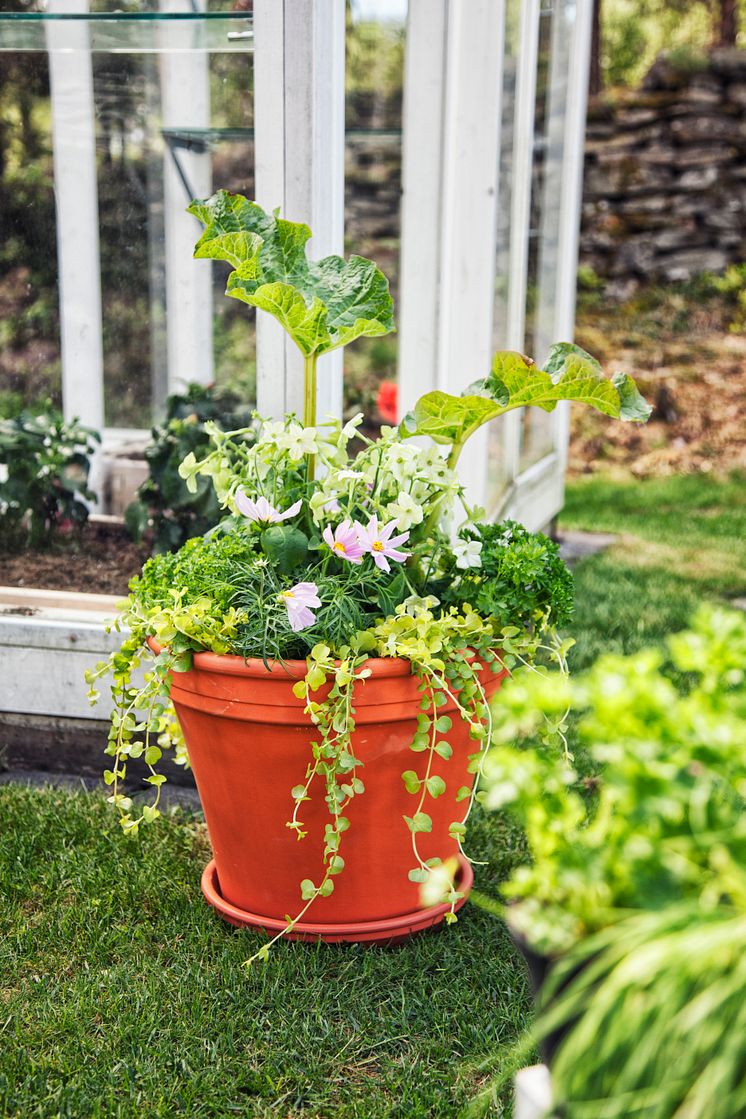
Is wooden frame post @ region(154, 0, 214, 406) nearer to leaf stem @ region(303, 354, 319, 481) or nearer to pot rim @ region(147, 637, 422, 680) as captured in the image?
leaf stem @ region(303, 354, 319, 481)

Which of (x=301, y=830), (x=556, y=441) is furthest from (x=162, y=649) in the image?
(x=556, y=441)

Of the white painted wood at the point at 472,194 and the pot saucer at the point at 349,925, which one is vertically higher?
the white painted wood at the point at 472,194

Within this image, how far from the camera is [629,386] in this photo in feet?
5.49

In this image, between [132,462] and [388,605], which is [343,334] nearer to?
[388,605]

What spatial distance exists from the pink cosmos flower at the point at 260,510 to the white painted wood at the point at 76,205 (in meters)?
1.28

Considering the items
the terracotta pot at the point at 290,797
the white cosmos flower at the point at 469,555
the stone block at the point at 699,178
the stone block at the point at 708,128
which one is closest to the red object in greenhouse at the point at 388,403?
the white cosmos flower at the point at 469,555

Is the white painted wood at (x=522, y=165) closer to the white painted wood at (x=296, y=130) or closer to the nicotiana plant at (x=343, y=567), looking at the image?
the white painted wood at (x=296, y=130)

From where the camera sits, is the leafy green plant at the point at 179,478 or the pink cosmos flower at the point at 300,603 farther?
the leafy green plant at the point at 179,478

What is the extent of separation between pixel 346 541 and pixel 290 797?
40cm

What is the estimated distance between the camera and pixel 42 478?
2643 millimetres

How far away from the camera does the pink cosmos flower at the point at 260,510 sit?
1.65m

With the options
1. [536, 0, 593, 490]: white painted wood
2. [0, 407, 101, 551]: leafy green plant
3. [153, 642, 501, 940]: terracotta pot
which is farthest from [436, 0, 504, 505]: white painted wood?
[153, 642, 501, 940]: terracotta pot

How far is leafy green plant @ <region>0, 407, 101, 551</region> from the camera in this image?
256 centimetres

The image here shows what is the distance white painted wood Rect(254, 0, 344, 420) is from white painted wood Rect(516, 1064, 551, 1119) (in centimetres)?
123
